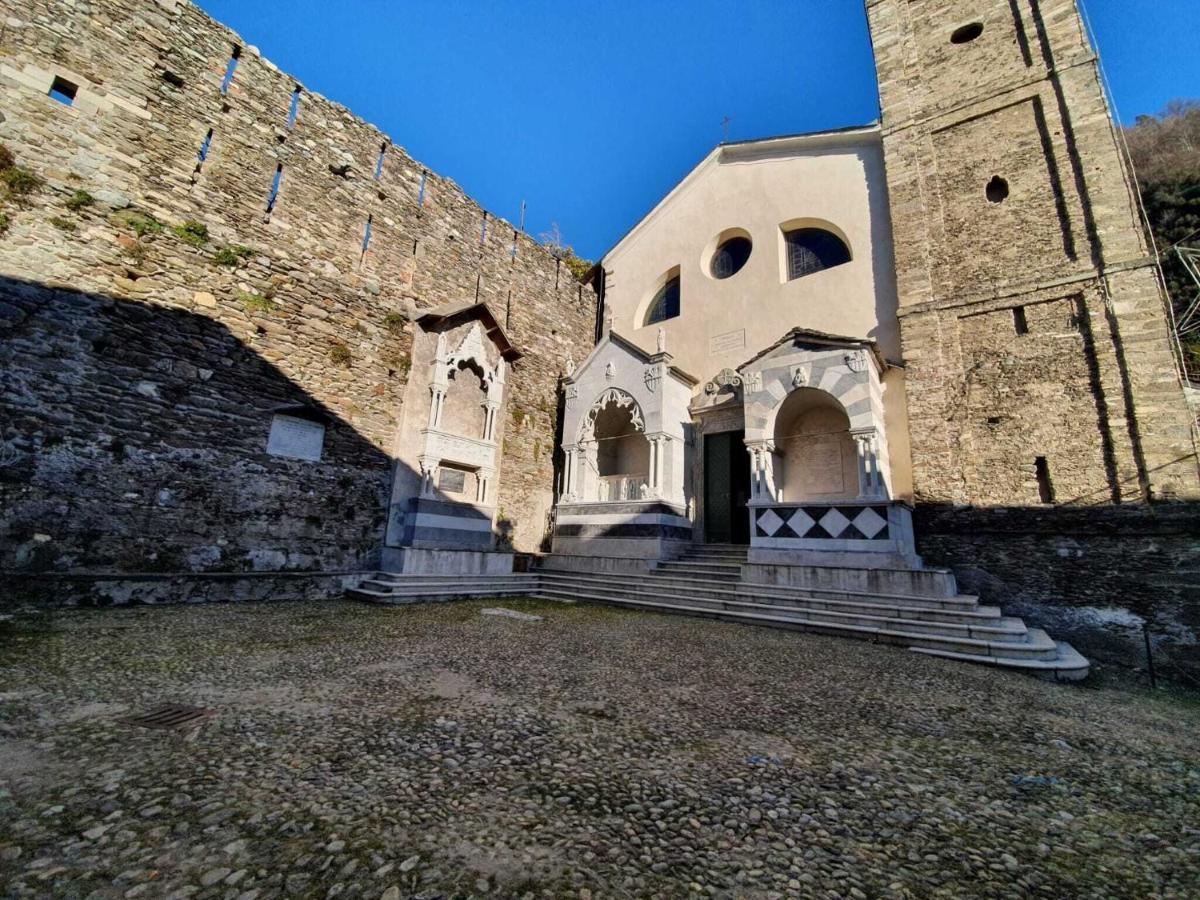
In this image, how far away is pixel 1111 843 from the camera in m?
1.82

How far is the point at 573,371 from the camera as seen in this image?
41.7 ft

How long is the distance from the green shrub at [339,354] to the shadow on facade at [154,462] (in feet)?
0.98

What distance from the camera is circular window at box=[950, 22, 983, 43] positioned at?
1042 centimetres

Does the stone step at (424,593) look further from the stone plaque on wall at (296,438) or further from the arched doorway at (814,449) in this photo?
the arched doorway at (814,449)

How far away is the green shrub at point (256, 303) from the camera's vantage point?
7.75 m

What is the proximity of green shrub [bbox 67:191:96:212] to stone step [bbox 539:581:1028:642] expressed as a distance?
30.6ft

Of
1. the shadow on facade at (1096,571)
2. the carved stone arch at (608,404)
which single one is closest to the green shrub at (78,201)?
the carved stone arch at (608,404)

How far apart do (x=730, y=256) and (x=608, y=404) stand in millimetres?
5490

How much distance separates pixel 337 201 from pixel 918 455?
1199 cm

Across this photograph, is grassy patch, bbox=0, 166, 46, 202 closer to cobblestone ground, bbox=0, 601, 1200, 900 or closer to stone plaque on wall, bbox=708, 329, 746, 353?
cobblestone ground, bbox=0, 601, 1200, 900

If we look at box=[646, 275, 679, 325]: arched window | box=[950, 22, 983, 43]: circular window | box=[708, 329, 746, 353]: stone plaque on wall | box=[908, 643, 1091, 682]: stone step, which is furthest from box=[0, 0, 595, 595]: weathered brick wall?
box=[950, 22, 983, 43]: circular window

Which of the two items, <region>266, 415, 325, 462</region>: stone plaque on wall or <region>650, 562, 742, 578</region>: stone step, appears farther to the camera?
<region>650, 562, 742, 578</region>: stone step

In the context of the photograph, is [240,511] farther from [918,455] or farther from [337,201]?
[918,455]

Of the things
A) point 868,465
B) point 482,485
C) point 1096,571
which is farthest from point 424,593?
point 1096,571
